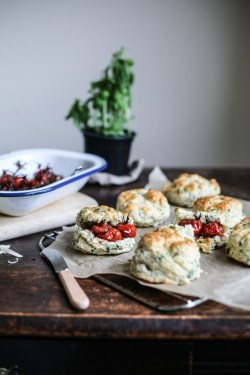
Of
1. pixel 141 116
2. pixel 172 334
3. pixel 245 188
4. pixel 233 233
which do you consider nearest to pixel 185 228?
pixel 233 233

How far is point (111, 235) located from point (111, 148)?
1.22m

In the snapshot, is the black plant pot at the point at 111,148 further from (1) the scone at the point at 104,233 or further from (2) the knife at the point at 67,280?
(2) the knife at the point at 67,280

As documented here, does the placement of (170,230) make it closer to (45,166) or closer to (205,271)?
(205,271)

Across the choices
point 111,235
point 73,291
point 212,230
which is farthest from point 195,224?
point 73,291

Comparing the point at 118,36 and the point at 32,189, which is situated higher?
the point at 118,36

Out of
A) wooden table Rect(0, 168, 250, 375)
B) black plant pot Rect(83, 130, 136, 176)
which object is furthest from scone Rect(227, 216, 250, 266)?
black plant pot Rect(83, 130, 136, 176)

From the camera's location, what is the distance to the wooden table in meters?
1.95

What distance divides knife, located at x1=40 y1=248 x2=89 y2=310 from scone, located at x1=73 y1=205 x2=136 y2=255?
4.3 inches

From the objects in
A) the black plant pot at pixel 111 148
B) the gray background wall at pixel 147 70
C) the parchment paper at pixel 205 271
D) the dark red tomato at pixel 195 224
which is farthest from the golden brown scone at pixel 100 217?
the gray background wall at pixel 147 70

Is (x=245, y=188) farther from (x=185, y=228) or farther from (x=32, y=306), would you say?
(x=32, y=306)

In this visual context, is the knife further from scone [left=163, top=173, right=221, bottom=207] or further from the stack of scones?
scone [left=163, top=173, right=221, bottom=207]

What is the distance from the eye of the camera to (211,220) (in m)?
2.56

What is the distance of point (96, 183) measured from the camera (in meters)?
3.50

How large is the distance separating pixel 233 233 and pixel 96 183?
4.21ft
